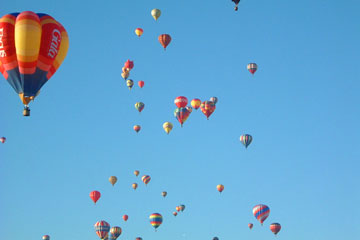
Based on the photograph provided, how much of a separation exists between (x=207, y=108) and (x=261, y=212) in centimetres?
1191

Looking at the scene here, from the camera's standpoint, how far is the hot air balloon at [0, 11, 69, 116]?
2130 inches

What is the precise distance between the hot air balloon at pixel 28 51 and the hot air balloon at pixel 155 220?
34.5 metres

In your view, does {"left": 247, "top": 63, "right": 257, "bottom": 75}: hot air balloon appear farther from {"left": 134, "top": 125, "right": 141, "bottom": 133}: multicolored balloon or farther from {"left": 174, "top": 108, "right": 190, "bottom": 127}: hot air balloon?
{"left": 134, "top": 125, "right": 141, "bottom": 133}: multicolored balloon

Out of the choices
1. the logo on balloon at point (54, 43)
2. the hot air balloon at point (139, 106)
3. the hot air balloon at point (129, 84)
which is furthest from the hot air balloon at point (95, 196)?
the logo on balloon at point (54, 43)

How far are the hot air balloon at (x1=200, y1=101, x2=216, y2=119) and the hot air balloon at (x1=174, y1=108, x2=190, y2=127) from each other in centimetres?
254

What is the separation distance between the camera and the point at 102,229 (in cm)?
8588

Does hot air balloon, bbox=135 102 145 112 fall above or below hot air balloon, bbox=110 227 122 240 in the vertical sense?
above

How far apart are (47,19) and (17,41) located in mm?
2826

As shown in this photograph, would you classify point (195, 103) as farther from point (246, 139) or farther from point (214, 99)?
point (246, 139)

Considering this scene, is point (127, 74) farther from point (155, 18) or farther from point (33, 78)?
point (33, 78)

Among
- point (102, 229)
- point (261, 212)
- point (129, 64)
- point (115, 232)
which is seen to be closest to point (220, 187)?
point (115, 232)

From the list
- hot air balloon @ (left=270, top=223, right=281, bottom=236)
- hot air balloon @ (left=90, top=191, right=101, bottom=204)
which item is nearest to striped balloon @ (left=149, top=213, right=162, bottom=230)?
hot air balloon @ (left=90, top=191, right=101, bottom=204)

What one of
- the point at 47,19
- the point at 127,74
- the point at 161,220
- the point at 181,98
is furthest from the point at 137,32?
the point at 47,19

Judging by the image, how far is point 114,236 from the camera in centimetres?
8962
